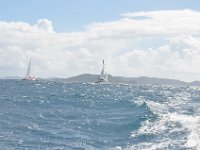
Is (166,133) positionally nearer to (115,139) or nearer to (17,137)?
(115,139)

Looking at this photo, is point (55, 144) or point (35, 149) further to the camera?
point (55, 144)

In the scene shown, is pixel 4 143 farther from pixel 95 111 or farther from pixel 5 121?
pixel 95 111

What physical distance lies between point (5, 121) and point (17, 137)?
9.29 metres

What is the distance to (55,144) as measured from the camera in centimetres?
3412

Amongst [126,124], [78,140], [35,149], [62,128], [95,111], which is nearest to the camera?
[35,149]

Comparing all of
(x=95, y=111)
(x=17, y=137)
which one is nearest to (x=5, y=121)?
(x=17, y=137)

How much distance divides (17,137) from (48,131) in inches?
191

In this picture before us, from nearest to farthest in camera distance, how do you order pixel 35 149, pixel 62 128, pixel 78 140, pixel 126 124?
pixel 35 149
pixel 78 140
pixel 62 128
pixel 126 124

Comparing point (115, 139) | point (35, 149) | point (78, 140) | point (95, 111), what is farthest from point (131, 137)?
point (95, 111)

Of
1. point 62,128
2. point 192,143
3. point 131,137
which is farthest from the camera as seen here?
point 62,128

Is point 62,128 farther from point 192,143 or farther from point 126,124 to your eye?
point 192,143

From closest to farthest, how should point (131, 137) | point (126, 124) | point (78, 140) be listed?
point (78, 140)
point (131, 137)
point (126, 124)

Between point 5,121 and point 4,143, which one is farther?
point 5,121

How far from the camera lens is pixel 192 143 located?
1341 inches
